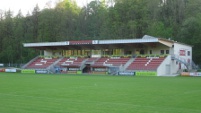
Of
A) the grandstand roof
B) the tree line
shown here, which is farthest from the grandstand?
the tree line

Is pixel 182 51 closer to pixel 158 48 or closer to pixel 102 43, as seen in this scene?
pixel 158 48

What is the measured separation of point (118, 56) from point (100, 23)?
118 ft

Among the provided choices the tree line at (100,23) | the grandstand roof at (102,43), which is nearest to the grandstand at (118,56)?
the grandstand roof at (102,43)

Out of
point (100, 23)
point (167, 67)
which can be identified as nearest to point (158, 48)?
point (167, 67)

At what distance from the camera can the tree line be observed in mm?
78562

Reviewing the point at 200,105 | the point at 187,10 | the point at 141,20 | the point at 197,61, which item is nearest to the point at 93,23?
the point at 141,20

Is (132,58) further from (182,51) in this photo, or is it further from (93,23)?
→ (93,23)

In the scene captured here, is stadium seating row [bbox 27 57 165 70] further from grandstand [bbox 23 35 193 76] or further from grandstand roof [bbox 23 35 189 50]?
grandstand roof [bbox 23 35 189 50]

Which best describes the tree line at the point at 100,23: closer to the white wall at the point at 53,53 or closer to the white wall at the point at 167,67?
the white wall at the point at 167,67

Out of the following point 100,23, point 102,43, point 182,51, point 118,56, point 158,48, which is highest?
point 100,23

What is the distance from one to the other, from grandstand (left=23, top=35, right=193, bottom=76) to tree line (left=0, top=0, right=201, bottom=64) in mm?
10554

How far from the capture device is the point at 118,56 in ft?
225

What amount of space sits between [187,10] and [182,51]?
22945mm

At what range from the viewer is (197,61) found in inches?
2965
